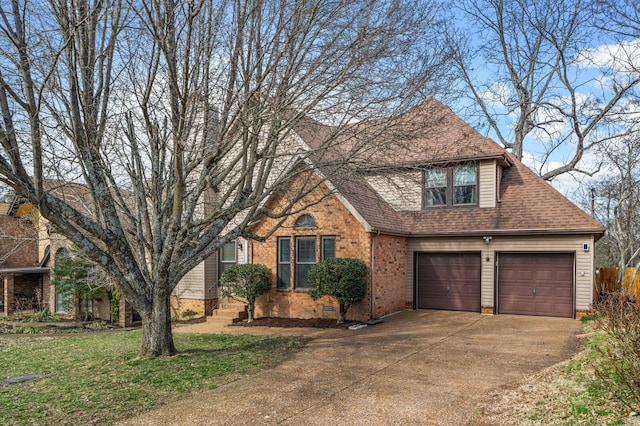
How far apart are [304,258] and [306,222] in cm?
112

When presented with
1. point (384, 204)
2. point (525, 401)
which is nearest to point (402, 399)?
point (525, 401)

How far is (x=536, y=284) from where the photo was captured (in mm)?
15031

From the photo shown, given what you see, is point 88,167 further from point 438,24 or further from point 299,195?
point 438,24

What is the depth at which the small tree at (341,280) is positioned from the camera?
521 inches

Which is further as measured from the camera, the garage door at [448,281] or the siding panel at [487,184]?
the garage door at [448,281]

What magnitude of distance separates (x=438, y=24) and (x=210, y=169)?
5.06 m

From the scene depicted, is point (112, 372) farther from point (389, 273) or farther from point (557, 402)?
point (389, 273)

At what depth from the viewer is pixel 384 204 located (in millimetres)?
16984

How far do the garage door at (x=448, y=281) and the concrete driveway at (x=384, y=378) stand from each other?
10.4ft

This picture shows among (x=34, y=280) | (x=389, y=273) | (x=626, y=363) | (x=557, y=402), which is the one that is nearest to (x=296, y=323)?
(x=389, y=273)

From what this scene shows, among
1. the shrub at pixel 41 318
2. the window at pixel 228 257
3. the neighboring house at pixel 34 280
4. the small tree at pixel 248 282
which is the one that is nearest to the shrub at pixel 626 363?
the small tree at pixel 248 282

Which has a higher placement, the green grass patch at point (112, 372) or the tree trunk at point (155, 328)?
the tree trunk at point (155, 328)

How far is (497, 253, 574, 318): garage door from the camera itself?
47.9ft

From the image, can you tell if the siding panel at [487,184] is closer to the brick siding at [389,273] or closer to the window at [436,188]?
the window at [436,188]
